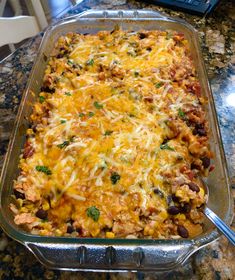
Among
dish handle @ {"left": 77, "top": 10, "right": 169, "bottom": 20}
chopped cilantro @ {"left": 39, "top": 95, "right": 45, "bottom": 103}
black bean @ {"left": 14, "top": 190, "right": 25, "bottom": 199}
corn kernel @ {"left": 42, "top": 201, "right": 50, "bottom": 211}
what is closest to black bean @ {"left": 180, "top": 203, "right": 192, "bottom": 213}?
corn kernel @ {"left": 42, "top": 201, "right": 50, "bottom": 211}

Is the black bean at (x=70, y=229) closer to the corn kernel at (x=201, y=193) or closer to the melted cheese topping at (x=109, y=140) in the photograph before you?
the melted cheese topping at (x=109, y=140)

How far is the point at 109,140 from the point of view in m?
1.36

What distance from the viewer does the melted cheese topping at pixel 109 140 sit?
1.22m

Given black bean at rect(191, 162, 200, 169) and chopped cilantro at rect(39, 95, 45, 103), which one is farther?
chopped cilantro at rect(39, 95, 45, 103)

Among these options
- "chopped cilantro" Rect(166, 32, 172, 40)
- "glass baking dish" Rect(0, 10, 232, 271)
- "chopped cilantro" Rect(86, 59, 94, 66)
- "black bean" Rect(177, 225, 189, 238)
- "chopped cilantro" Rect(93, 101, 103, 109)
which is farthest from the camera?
"chopped cilantro" Rect(166, 32, 172, 40)

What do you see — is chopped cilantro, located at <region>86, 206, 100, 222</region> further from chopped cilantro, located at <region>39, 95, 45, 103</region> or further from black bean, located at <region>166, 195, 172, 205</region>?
chopped cilantro, located at <region>39, 95, 45, 103</region>

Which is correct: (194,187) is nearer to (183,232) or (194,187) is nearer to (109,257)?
(183,232)

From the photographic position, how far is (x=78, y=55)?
1.78 m

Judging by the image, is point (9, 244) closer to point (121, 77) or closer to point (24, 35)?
point (121, 77)

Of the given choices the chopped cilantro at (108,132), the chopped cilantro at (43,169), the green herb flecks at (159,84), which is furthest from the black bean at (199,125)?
the chopped cilantro at (43,169)

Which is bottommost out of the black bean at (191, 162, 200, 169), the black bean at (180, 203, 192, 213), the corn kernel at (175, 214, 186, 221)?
the corn kernel at (175, 214, 186, 221)

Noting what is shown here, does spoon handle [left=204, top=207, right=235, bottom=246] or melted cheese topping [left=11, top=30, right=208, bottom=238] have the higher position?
melted cheese topping [left=11, top=30, right=208, bottom=238]

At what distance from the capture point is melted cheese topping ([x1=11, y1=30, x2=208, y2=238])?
1.22 metres

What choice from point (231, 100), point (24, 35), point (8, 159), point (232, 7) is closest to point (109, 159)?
point (8, 159)
